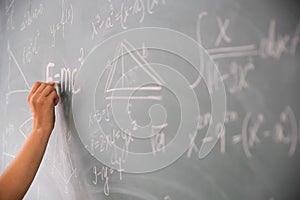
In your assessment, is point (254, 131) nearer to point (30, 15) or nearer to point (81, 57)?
point (81, 57)

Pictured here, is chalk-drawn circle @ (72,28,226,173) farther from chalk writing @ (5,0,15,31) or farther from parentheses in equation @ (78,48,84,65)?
chalk writing @ (5,0,15,31)

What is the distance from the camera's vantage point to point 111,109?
102 centimetres

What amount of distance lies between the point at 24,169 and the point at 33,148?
0.07 meters

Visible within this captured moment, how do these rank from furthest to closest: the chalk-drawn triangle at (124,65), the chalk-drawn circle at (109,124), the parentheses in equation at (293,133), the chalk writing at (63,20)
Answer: the chalk writing at (63,20) → the chalk-drawn triangle at (124,65) → the chalk-drawn circle at (109,124) → the parentheses in equation at (293,133)

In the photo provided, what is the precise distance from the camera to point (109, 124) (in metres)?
1.03

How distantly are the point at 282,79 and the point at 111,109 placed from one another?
19.9 inches

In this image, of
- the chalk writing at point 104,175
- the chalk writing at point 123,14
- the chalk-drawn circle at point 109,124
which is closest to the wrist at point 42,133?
the chalk-drawn circle at point 109,124

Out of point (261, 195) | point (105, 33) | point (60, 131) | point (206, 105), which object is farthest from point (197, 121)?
point (60, 131)

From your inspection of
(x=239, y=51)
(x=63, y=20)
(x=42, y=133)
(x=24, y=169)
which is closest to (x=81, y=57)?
(x=63, y=20)

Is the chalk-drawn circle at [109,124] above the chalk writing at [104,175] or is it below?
above

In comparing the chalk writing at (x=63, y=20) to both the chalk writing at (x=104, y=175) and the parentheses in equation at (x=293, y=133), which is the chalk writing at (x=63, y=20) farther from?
the parentheses in equation at (x=293, y=133)

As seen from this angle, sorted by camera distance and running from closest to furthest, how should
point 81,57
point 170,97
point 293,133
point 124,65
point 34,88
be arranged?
point 293,133
point 170,97
point 124,65
point 81,57
point 34,88

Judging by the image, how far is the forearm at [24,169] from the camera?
1.13 m

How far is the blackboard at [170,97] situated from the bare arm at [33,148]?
0.15 ft
